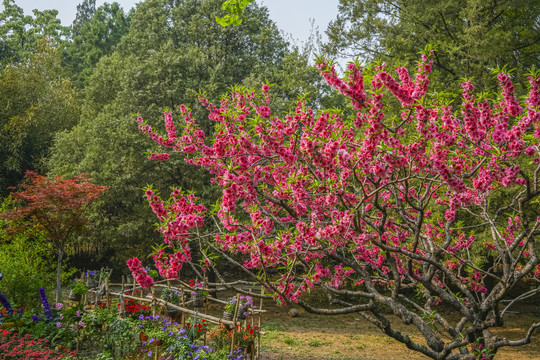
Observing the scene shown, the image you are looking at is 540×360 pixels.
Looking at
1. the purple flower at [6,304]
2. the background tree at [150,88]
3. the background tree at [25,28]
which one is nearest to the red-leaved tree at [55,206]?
the background tree at [150,88]

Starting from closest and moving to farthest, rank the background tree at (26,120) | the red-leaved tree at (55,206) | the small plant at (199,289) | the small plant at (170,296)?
the small plant at (199,289) < the small plant at (170,296) < the red-leaved tree at (55,206) < the background tree at (26,120)

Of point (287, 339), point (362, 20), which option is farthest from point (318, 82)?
point (287, 339)

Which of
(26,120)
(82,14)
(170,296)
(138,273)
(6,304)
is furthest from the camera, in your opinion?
(82,14)

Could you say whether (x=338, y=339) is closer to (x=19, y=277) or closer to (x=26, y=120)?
(x=19, y=277)

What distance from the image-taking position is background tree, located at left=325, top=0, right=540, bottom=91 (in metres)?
8.98

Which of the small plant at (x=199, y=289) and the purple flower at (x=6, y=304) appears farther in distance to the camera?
the purple flower at (x=6, y=304)

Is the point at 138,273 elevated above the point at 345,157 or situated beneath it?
situated beneath

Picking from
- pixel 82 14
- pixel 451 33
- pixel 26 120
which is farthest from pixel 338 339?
pixel 82 14

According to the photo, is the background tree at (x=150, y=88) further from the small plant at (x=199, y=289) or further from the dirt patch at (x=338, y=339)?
the small plant at (x=199, y=289)

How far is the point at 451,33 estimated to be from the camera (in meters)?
10.3

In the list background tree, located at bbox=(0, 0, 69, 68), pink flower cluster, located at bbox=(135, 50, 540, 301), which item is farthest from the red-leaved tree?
background tree, located at bbox=(0, 0, 69, 68)

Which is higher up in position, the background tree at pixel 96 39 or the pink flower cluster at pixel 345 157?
the background tree at pixel 96 39

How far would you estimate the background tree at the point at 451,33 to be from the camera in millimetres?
8977

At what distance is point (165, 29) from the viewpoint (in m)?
13.9
